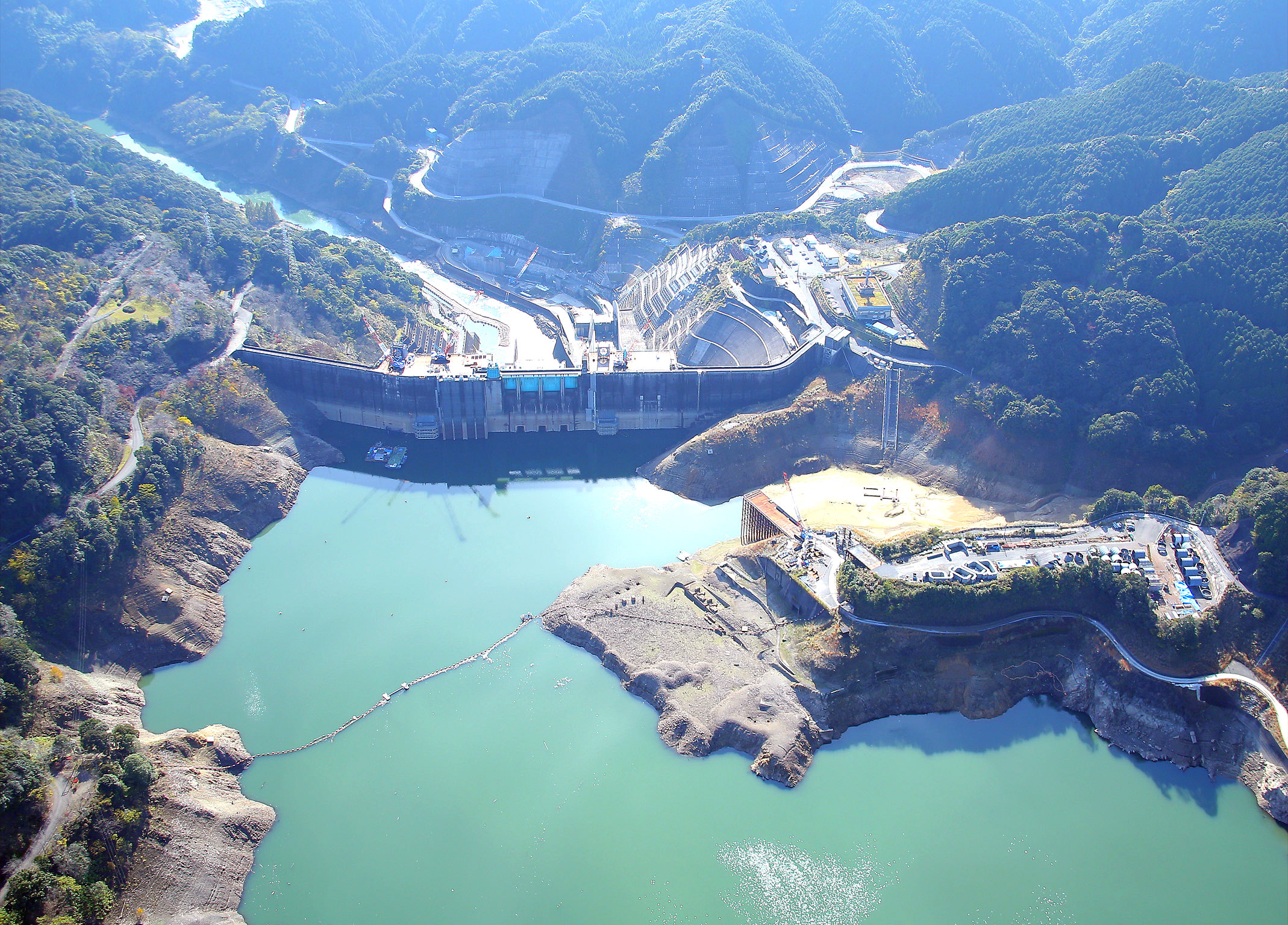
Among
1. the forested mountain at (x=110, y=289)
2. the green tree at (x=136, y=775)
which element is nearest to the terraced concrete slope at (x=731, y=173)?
the forested mountain at (x=110, y=289)

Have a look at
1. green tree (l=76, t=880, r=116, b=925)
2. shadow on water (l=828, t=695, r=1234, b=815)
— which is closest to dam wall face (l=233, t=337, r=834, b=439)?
shadow on water (l=828, t=695, r=1234, b=815)

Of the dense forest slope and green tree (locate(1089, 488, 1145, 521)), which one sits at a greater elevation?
the dense forest slope

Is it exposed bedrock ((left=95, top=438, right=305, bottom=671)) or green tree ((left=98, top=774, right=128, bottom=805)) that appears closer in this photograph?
green tree ((left=98, top=774, right=128, bottom=805))

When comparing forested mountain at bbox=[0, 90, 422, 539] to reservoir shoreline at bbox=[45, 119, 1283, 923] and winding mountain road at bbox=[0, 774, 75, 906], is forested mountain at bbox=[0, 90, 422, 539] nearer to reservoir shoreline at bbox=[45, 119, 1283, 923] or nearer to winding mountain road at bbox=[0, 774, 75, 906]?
reservoir shoreline at bbox=[45, 119, 1283, 923]

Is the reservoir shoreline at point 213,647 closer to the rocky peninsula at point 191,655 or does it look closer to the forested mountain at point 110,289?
the rocky peninsula at point 191,655

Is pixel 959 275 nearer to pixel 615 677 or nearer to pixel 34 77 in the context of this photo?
pixel 615 677

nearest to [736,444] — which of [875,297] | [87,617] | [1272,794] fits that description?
[875,297]
